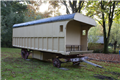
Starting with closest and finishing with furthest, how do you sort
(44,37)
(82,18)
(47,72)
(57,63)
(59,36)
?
1. (47,72)
2. (82,18)
3. (59,36)
4. (57,63)
5. (44,37)

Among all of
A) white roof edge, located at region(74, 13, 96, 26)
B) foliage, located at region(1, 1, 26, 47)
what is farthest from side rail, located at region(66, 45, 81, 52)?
foliage, located at region(1, 1, 26, 47)

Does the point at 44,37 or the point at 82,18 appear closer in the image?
the point at 82,18

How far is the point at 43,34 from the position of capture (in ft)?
27.5

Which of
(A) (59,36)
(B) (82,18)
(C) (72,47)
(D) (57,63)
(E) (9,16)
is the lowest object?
(D) (57,63)

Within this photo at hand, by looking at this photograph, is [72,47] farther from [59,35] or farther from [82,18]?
[82,18]

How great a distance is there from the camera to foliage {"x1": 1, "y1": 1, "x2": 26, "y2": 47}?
898 inches

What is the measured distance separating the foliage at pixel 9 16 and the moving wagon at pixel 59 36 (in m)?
13.7

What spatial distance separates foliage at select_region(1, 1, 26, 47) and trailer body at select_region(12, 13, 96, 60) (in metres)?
13.9

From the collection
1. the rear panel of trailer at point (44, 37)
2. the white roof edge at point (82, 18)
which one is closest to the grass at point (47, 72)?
the rear panel of trailer at point (44, 37)

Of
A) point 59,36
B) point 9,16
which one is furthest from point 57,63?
point 9,16

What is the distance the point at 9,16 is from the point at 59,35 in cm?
2047

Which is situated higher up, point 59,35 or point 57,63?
point 59,35

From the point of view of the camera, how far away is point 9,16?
23.7 meters

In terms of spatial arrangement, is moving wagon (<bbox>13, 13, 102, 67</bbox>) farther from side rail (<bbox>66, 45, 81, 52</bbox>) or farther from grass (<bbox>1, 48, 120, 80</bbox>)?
grass (<bbox>1, 48, 120, 80</bbox>)
